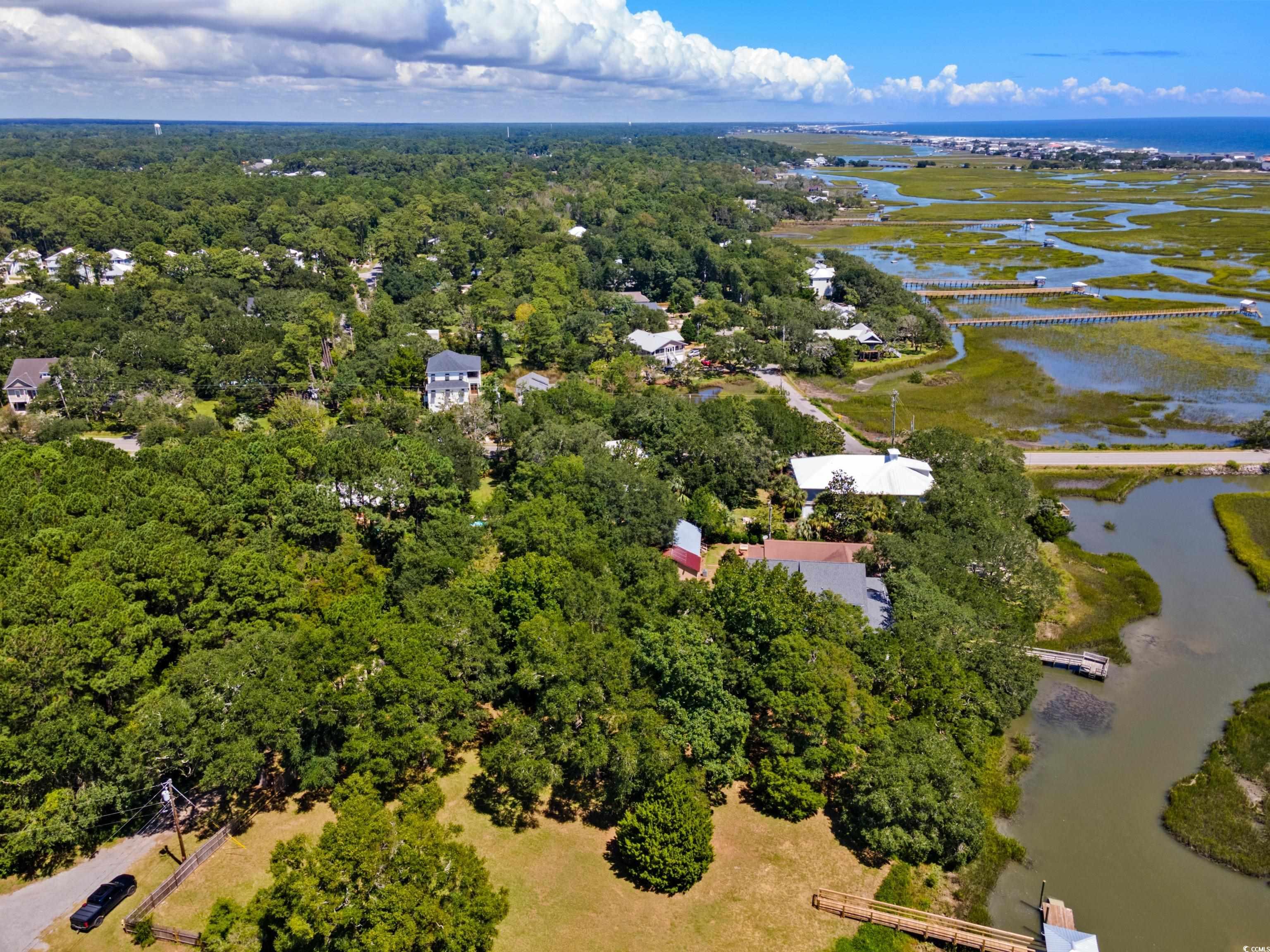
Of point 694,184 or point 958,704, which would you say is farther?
point 694,184

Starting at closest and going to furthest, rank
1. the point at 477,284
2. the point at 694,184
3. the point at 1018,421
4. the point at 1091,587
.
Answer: the point at 1091,587 < the point at 1018,421 < the point at 477,284 < the point at 694,184

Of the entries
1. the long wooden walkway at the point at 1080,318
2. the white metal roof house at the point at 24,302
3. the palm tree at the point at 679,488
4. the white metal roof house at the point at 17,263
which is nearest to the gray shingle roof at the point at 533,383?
the palm tree at the point at 679,488

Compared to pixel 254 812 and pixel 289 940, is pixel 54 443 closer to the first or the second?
pixel 254 812

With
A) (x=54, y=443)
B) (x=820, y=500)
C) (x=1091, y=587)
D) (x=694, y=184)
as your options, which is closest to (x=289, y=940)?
(x=820, y=500)

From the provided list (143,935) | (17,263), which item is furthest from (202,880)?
(17,263)

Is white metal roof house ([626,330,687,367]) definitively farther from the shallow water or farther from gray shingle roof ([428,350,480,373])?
the shallow water

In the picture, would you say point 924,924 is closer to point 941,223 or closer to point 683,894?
point 683,894

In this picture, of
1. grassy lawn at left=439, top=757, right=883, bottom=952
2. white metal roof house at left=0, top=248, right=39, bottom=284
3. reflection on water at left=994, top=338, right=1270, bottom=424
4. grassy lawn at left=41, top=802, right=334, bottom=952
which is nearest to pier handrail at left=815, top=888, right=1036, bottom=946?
grassy lawn at left=439, top=757, right=883, bottom=952
